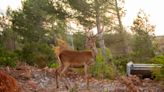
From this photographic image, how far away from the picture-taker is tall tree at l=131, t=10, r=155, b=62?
21.1m

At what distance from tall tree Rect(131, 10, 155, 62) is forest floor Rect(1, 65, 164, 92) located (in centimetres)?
1068

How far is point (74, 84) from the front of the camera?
8992 mm

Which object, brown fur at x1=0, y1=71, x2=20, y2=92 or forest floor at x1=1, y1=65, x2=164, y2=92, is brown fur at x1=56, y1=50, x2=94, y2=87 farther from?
brown fur at x1=0, y1=71, x2=20, y2=92

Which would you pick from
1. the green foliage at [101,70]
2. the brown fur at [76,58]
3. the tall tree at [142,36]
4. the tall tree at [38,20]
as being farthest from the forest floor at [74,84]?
the tall tree at [38,20]

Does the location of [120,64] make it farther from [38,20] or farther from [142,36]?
[38,20]

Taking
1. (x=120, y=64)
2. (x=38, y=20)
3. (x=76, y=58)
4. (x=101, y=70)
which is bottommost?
(x=120, y=64)

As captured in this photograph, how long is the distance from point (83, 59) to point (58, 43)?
2.53 ft

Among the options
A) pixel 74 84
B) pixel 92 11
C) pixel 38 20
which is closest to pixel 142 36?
pixel 92 11

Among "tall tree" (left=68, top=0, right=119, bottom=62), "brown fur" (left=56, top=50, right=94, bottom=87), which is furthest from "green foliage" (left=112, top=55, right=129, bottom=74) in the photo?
"tall tree" (left=68, top=0, right=119, bottom=62)

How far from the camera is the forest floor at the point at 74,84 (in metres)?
7.68

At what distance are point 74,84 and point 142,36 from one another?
1430cm

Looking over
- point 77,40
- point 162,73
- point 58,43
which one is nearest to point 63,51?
point 58,43

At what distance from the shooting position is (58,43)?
877cm

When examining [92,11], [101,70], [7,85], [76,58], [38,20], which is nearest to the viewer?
[7,85]
